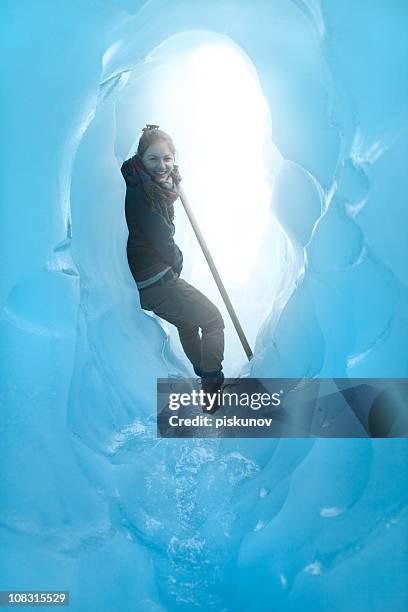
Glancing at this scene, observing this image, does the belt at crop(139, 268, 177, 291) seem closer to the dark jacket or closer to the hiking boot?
the dark jacket

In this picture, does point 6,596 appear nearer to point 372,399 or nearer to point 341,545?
point 341,545

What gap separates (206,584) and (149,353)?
0.88 meters

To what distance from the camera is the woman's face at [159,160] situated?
2295mm

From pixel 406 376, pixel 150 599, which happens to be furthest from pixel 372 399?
pixel 150 599

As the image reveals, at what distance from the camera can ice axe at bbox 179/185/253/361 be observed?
2.31 meters

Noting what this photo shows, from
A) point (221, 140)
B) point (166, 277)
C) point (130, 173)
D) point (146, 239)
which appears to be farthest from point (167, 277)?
point (221, 140)

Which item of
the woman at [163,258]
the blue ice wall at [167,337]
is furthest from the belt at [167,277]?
the blue ice wall at [167,337]

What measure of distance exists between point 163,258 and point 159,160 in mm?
366

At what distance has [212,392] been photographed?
2.32m

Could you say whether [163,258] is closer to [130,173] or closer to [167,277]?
[167,277]

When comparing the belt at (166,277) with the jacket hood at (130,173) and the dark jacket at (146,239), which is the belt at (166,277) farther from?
the jacket hood at (130,173)

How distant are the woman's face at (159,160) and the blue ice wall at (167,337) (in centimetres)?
9

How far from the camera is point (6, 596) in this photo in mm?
2273

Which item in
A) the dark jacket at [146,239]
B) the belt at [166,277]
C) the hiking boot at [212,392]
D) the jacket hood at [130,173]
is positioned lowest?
the hiking boot at [212,392]
